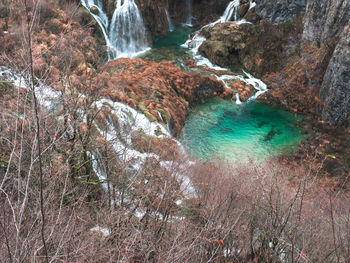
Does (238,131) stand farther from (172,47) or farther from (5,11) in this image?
(5,11)

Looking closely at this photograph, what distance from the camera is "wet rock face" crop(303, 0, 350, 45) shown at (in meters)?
18.9

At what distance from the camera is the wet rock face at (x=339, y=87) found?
17484 millimetres

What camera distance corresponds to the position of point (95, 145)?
9.27m

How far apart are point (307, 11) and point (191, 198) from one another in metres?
20.4

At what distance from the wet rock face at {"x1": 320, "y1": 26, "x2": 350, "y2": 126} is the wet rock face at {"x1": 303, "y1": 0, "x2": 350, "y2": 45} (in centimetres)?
160

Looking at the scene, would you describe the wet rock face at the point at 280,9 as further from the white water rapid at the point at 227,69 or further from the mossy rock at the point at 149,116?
the mossy rock at the point at 149,116

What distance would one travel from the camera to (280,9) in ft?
79.0

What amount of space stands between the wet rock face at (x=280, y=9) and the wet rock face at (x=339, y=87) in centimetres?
691

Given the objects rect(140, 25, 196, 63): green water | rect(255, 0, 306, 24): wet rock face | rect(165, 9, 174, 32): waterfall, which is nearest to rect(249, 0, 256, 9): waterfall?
rect(255, 0, 306, 24): wet rock face

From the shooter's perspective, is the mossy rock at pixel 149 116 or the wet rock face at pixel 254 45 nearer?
the mossy rock at pixel 149 116

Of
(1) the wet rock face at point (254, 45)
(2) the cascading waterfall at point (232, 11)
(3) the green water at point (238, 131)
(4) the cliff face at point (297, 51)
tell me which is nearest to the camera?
(3) the green water at point (238, 131)

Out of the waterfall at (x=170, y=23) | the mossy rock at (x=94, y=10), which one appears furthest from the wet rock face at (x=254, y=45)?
the mossy rock at (x=94, y=10)

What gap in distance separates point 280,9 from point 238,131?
44.4 ft

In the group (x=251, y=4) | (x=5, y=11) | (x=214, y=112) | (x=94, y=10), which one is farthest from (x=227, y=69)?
(x=5, y=11)
